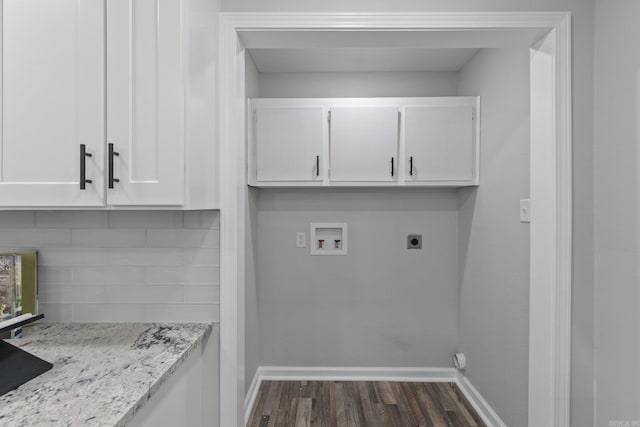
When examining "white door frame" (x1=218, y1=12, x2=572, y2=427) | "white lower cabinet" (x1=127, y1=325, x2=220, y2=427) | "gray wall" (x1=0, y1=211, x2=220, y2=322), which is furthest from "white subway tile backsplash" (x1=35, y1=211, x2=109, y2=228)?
"white lower cabinet" (x1=127, y1=325, x2=220, y2=427)

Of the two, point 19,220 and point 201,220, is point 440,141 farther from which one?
point 19,220

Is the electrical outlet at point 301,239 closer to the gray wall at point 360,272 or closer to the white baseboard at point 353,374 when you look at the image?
the gray wall at point 360,272

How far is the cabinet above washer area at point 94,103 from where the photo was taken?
1.16 m

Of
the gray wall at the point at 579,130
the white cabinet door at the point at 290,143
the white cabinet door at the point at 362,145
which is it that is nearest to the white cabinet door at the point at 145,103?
the gray wall at the point at 579,130

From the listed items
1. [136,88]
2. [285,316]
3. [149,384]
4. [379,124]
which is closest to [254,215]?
[285,316]

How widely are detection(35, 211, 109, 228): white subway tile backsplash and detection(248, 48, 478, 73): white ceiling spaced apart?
1667mm

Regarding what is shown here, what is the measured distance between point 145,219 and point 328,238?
1.82 meters

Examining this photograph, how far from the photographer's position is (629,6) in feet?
4.29

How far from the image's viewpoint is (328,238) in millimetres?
3123

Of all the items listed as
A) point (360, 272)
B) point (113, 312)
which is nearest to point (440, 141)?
point (360, 272)

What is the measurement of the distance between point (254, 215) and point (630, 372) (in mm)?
2335

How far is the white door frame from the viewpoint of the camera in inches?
56.8

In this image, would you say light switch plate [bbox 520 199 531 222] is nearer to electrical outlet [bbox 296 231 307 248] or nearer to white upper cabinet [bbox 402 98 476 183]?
white upper cabinet [bbox 402 98 476 183]

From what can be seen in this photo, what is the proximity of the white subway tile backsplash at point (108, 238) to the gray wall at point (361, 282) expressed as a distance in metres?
1.63
